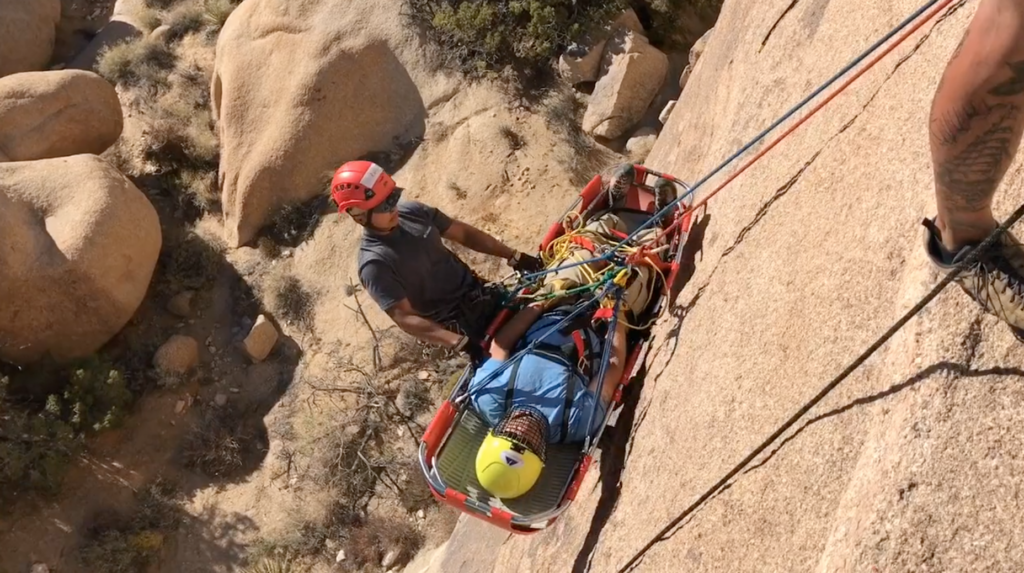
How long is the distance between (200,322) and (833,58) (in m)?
7.73

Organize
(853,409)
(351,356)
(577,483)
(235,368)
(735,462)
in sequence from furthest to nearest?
(235,368)
(351,356)
(577,483)
(735,462)
(853,409)

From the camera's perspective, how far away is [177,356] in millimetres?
8617

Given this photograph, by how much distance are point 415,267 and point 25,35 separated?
400 inches

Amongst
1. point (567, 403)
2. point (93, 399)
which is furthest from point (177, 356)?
point (567, 403)

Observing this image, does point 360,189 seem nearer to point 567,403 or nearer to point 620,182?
point 567,403

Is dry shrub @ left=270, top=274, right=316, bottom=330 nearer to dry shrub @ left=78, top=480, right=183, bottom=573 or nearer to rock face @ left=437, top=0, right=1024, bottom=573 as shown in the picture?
dry shrub @ left=78, top=480, right=183, bottom=573

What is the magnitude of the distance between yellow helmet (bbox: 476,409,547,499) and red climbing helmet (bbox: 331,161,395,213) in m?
1.45

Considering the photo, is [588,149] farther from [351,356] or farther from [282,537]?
[282,537]

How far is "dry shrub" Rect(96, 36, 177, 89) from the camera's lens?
1109 cm

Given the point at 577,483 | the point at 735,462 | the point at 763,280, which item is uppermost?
the point at 763,280

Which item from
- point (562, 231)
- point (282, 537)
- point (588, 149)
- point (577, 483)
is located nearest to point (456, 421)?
point (577, 483)

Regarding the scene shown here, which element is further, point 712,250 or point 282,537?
point 282,537

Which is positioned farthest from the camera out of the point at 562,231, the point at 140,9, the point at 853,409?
the point at 140,9

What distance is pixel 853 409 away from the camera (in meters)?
2.58
